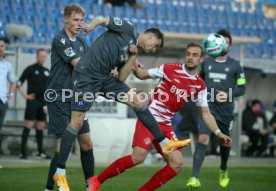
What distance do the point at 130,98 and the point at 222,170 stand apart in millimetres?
3673

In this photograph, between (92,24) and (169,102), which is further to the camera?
(169,102)

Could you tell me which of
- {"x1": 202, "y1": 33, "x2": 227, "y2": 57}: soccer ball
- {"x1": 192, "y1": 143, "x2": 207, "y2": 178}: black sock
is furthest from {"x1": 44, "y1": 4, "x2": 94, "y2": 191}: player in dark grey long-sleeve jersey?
{"x1": 202, "y1": 33, "x2": 227, "y2": 57}: soccer ball

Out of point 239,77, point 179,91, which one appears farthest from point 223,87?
point 179,91

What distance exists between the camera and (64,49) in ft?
30.2

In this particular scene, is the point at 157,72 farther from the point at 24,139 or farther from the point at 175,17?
the point at 175,17

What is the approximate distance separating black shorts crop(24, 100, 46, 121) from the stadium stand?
402 centimetres

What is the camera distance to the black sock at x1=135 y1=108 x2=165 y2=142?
352 inches

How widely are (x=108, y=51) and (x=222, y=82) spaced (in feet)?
13.3

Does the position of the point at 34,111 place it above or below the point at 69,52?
below

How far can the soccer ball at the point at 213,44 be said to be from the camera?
11.5 meters

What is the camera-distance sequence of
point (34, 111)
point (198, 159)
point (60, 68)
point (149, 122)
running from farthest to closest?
point (34, 111), point (198, 159), point (60, 68), point (149, 122)

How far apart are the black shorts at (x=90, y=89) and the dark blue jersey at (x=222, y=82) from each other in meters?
3.68

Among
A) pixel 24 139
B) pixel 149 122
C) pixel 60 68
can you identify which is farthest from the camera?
pixel 24 139

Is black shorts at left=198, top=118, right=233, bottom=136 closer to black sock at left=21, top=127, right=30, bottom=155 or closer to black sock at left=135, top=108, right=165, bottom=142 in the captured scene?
black sock at left=135, top=108, right=165, bottom=142
